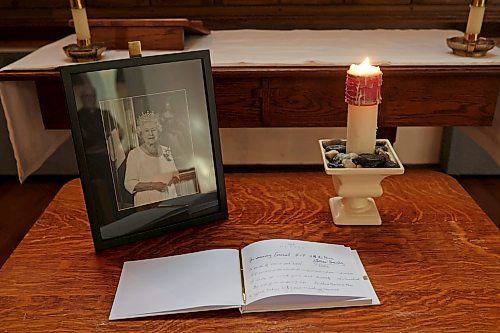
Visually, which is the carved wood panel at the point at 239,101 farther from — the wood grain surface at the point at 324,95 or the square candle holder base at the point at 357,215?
the square candle holder base at the point at 357,215

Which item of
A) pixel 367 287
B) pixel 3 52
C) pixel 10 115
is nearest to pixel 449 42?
pixel 367 287

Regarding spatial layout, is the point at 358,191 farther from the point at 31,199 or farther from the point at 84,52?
the point at 31,199

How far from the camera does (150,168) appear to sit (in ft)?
2.62

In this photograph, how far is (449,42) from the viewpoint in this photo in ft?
4.51

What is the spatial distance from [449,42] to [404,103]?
222mm

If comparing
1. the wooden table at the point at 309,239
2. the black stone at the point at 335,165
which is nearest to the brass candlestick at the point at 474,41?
the wooden table at the point at 309,239

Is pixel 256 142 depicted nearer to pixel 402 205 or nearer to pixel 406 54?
pixel 406 54

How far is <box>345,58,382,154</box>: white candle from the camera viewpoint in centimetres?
79

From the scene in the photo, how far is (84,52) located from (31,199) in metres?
0.94

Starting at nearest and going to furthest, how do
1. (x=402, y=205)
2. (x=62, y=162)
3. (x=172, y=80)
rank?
1. (x=172, y=80)
2. (x=402, y=205)
3. (x=62, y=162)

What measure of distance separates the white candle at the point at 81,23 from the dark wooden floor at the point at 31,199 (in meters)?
0.78

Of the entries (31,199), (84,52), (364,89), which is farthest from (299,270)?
(31,199)

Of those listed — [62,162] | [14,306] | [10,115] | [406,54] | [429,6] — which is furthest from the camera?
[62,162]

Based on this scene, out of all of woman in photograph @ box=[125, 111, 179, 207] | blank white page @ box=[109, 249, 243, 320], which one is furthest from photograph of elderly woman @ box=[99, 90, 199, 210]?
blank white page @ box=[109, 249, 243, 320]
